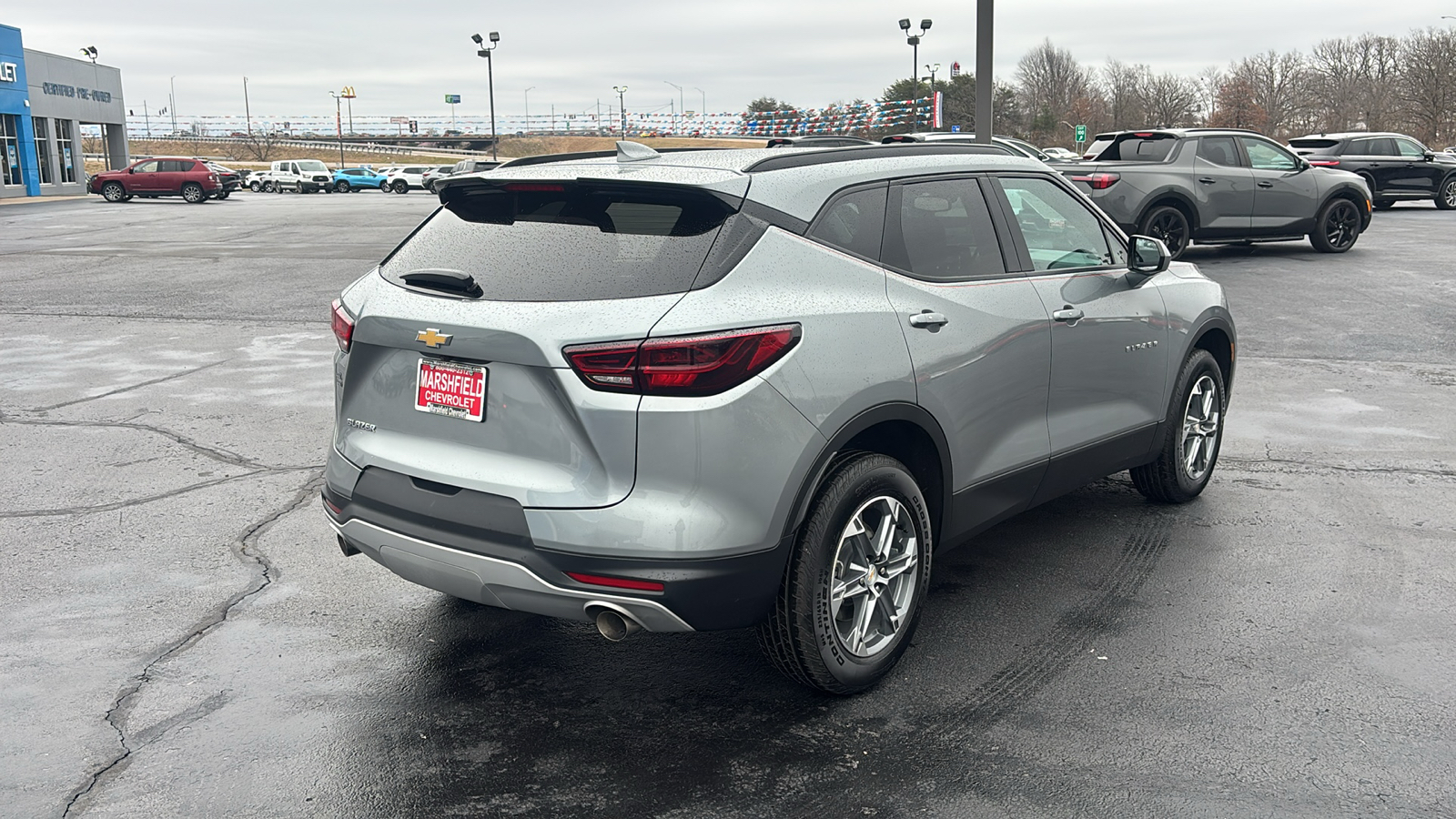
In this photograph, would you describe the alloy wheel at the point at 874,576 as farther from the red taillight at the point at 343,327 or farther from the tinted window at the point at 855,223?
the red taillight at the point at 343,327

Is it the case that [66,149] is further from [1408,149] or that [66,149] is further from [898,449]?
[898,449]

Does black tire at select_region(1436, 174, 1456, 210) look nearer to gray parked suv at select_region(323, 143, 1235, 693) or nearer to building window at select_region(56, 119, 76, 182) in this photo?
gray parked suv at select_region(323, 143, 1235, 693)

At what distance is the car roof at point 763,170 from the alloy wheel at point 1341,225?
15.5 m

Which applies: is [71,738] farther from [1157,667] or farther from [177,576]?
[1157,667]

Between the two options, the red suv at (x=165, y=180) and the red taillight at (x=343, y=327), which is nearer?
the red taillight at (x=343, y=327)

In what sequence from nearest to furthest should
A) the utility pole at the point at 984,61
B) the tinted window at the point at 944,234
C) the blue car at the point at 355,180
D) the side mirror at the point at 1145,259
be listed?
the tinted window at the point at 944,234 → the side mirror at the point at 1145,259 → the utility pole at the point at 984,61 → the blue car at the point at 355,180

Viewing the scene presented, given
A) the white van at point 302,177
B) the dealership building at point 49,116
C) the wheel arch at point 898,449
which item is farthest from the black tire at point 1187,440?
the white van at point 302,177

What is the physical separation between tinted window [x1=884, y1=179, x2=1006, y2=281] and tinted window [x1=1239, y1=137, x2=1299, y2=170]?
13914 mm

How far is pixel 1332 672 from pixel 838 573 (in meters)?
1.79

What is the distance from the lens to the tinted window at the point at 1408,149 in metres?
28.2

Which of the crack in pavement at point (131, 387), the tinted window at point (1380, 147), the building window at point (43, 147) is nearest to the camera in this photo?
the crack in pavement at point (131, 387)

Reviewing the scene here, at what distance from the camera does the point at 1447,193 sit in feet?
95.1

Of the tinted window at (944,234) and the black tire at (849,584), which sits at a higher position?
the tinted window at (944,234)

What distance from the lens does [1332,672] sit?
3.96 m
